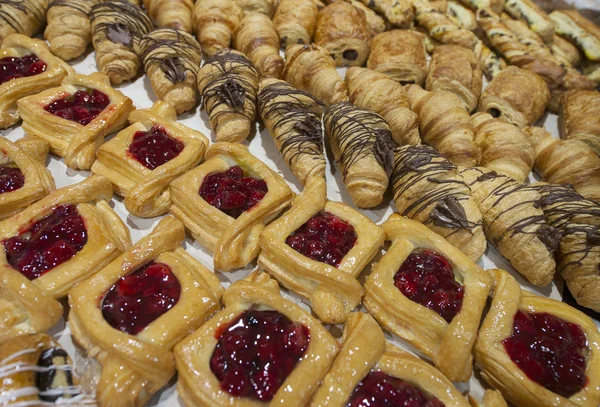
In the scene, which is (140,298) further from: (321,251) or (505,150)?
(505,150)

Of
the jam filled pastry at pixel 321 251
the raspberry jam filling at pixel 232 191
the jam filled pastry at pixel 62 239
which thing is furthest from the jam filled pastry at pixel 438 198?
the jam filled pastry at pixel 62 239

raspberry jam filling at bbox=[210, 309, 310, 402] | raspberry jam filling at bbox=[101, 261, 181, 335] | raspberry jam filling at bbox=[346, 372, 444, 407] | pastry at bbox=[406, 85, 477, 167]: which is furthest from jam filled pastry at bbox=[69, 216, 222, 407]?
pastry at bbox=[406, 85, 477, 167]

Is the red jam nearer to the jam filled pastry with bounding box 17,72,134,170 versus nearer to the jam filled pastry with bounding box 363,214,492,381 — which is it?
the jam filled pastry with bounding box 17,72,134,170

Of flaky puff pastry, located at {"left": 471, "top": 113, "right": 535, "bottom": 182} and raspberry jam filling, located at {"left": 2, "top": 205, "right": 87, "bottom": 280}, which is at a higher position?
flaky puff pastry, located at {"left": 471, "top": 113, "right": 535, "bottom": 182}

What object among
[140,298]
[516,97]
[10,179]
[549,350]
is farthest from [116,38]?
[549,350]

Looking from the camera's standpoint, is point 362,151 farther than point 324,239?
Yes
